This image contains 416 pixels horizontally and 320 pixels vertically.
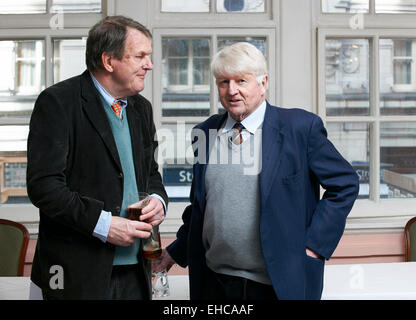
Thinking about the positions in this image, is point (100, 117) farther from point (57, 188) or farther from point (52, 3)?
point (52, 3)

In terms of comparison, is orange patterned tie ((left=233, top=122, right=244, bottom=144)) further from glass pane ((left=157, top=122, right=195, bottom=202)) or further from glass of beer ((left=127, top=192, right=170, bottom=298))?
glass pane ((left=157, top=122, right=195, bottom=202))

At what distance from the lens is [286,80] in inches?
109

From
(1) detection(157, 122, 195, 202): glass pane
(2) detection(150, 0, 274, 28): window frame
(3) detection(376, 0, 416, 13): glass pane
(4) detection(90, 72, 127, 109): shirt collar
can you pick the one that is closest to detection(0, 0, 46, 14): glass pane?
(2) detection(150, 0, 274, 28): window frame

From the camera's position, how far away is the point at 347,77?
294 cm

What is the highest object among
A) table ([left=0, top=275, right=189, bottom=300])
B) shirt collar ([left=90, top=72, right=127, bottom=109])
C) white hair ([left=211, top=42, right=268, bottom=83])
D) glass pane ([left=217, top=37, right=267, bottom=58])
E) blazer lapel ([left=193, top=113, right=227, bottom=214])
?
glass pane ([left=217, top=37, right=267, bottom=58])

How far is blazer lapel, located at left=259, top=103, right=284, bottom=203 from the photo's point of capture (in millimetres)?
1368

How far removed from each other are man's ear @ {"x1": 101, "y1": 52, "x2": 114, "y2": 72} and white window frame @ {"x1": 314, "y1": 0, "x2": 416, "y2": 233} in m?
1.74

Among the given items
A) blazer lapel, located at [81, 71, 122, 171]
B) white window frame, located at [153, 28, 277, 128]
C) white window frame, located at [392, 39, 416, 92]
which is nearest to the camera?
blazer lapel, located at [81, 71, 122, 171]

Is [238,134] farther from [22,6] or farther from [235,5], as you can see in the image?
[22,6]

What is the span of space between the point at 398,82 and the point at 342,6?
0.63 m

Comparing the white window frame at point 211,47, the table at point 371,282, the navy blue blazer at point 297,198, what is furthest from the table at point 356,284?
the white window frame at point 211,47

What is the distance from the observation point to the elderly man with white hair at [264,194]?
1371 millimetres
